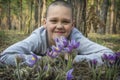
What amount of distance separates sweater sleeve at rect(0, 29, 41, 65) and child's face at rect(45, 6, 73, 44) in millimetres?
358

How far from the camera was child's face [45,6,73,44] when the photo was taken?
3.47 m

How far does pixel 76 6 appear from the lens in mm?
8312

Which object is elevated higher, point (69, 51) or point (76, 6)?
point (76, 6)

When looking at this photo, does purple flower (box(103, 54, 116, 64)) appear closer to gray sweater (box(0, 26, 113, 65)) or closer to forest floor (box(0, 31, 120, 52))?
gray sweater (box(0, 26, 113, 65))

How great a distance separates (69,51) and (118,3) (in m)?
28.3

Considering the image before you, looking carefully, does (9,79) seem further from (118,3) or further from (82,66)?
Result: (118,3)

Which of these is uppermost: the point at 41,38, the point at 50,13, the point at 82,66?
the point at 50,13

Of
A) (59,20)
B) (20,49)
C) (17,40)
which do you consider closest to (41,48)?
(20,49)

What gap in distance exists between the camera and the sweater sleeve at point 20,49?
327 cm

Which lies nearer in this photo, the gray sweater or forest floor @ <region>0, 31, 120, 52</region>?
the gray sweater

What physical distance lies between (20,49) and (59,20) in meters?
0.62

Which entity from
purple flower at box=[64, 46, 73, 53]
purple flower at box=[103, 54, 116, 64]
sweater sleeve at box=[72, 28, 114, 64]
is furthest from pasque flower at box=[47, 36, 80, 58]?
sweater sleeve at box=[72, 28, 114, 64]

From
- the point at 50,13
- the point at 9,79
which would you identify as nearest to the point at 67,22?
the point at 50,13

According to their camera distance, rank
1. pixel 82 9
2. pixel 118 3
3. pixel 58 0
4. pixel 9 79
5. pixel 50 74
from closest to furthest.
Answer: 1. pixel 50 74
2. pixel 9 79
3. pixel 58 0
4. pixel 82 9
5. pixel 118 3
